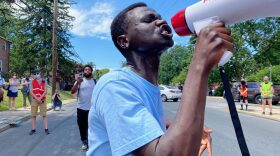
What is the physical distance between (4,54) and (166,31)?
2156 inches

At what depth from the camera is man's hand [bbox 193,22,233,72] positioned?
1.32 metres

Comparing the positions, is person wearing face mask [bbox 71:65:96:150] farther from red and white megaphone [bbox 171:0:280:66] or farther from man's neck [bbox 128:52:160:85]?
red and white megaphone [bbox 171:0:280:66]

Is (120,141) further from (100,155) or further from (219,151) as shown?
(219,151)

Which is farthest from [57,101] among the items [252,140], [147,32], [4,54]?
[4,54]

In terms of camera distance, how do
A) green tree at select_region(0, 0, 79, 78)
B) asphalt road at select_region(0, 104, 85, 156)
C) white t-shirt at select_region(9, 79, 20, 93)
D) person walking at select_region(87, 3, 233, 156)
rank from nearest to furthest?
person walking at select_region(87, 3, 233, 156), asphalt road at select_region(0, 104, 85, 156), white t-shirt at select_region(9, 79, 20, 93), green tree at select_region(0, 0, 79, 78)

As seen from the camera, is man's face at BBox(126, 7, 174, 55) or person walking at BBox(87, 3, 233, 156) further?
man's face at BBox(126, 7, 174, 55)

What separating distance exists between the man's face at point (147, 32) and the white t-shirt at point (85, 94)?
19.9 ft

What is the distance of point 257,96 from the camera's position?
28.2 meters

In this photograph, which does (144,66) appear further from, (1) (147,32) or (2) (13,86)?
(2) (13,86)

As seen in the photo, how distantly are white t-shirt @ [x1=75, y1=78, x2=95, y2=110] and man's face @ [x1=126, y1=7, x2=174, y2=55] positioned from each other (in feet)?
19.9

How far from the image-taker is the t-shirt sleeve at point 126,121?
1358 millimetres

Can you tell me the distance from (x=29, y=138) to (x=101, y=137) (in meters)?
8.94

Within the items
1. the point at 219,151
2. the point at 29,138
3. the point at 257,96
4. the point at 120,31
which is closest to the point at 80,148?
the point at 29,138

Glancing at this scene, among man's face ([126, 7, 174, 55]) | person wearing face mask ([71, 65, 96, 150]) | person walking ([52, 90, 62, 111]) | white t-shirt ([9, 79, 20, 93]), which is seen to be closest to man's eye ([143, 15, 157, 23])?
man's face ([126, 7, 174, 55])
